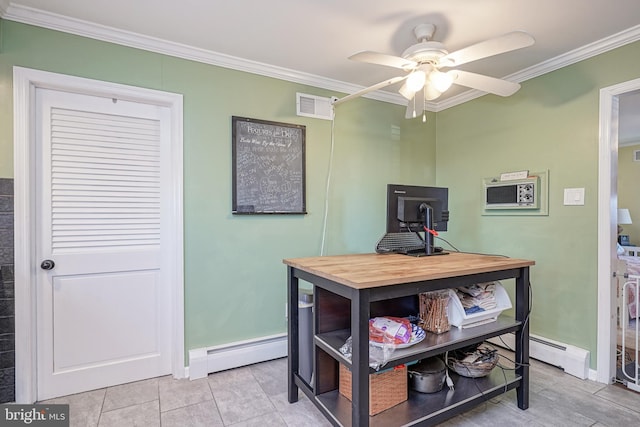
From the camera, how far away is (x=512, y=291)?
2.96m

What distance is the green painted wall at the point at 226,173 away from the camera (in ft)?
6.77

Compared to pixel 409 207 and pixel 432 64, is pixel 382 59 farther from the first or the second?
pixel 409 207

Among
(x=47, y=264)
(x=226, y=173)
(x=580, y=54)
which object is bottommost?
(x=47, y=264)

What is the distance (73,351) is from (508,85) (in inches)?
128

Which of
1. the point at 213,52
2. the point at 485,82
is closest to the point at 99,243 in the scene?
the point at 213,52

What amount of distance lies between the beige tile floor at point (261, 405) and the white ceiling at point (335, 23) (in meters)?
2.36

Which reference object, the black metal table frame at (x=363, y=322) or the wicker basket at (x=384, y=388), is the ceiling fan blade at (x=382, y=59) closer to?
the black metal table frame at (x=363, y=322)

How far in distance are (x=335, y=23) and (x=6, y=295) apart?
2604 millimetres

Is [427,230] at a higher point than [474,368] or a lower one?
higher

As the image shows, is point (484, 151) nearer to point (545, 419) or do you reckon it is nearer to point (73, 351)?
point (545, 419)

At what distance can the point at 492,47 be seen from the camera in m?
1.63

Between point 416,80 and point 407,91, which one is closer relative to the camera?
point 416,80

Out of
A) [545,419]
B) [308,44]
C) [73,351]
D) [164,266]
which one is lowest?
[545,419]

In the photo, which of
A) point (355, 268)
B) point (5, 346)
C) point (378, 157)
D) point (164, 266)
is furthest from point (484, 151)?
point (5, 346)
